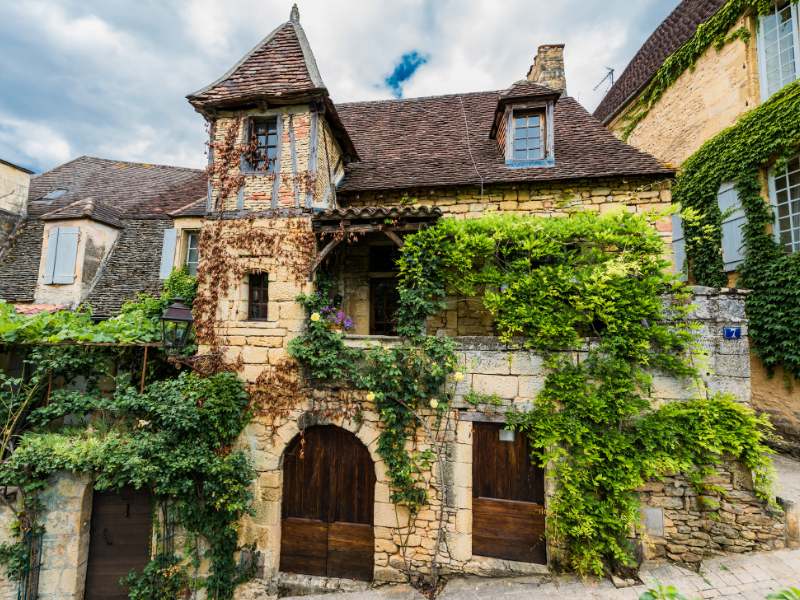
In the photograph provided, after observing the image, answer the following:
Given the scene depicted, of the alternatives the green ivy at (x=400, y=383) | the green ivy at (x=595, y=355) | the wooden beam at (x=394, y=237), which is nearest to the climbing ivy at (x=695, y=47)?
the green ivy at (x=595, y=355)

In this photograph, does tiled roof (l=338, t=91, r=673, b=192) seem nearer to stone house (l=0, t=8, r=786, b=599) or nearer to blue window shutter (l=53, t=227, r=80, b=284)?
stone house (l=0, t=8, r=786, b=599)

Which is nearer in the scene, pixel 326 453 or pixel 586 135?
pixel 326 453

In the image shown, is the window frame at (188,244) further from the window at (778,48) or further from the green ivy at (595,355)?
the window at (778,48)

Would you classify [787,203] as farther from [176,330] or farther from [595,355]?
[176,330]

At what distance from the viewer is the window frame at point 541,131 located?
6824 millimetres

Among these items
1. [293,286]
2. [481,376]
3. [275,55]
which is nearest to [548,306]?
[481,376]

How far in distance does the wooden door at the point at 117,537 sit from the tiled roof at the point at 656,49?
15.8m

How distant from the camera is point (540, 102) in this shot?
684 centimetres

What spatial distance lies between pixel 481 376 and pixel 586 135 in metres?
5.78

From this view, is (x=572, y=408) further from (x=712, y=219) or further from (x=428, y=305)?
(x=712, y=219)

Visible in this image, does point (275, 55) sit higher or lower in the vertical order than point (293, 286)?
higher

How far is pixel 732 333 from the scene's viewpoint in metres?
4.68

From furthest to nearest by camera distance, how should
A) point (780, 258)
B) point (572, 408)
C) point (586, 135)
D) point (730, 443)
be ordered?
point (586, 135)
point (780, 258)
point (572, 408)
point (730, 443)

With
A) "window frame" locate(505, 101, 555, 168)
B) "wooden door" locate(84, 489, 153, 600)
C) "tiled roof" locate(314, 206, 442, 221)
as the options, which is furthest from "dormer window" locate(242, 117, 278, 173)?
"wooden door" locate(84, 489, 153, 600)
